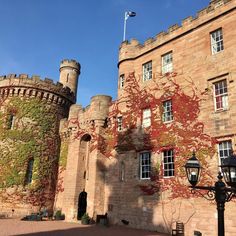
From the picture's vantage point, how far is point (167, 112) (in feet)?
61.1

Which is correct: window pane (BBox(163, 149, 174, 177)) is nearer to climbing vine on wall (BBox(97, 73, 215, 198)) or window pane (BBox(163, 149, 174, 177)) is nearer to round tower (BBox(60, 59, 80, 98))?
climbing vine on wall (BBox(97, 73, 215, 198))

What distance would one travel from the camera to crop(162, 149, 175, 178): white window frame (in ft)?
56.6

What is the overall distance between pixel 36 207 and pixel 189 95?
17.4m

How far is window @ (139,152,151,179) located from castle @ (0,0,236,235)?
7cm

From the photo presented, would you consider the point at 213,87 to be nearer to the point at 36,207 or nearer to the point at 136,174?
the point at 136,174

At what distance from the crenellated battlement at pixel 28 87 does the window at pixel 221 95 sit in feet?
57.1

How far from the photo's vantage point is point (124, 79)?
22.3 m

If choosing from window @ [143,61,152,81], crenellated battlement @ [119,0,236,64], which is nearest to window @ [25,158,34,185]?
crenellated battlement @ [119,0,236,64]

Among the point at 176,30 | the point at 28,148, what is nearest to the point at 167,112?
the point at 176,30

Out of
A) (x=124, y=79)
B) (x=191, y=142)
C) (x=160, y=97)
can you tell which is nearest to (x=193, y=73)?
(x=160, y=97)

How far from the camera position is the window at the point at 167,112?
60.4ft

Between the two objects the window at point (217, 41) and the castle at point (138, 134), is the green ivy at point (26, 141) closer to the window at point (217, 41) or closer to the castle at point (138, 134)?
the castle at point (138, 134)

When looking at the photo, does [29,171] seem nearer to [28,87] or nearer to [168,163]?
[28,87]

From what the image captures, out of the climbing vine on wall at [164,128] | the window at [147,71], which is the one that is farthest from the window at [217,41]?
the window at [147,71]
